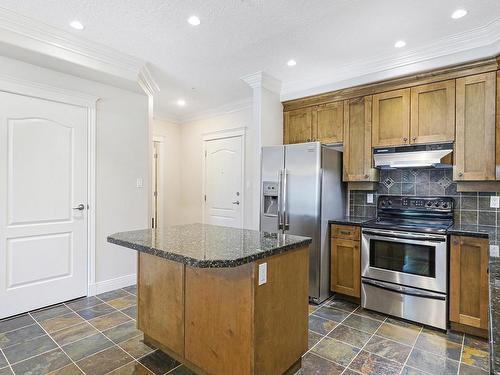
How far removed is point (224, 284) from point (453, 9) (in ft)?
8.91

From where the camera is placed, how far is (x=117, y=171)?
3627mm

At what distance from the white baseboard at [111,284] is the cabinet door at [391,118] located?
134 inches

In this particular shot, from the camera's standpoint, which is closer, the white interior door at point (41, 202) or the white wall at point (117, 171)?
the white interior door at point (41, 202)

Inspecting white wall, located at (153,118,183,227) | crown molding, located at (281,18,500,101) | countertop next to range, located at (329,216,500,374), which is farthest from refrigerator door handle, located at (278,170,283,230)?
white wall, located at (153,118,183,227)

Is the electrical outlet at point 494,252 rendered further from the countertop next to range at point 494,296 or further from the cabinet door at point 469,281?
the cabinet door at point 469,281

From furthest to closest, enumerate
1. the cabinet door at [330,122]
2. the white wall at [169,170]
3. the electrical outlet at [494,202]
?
the white wall at [169,170] → the cabinet door at [330,122] → the electrical outlet at [494,202]

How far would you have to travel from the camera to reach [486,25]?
2553 mm

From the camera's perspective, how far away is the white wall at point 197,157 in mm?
4820

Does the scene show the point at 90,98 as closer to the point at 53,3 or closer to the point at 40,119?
the point at 40,119

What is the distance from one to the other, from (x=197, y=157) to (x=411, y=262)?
404 centimetres

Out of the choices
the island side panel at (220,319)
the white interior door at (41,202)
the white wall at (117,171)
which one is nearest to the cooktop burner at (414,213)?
the island side panel at (220,319)

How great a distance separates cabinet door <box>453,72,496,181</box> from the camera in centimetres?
271

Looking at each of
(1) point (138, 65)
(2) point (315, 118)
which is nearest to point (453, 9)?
(2) point (315, 118)

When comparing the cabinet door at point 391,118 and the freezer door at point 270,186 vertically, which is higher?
the cabinet door at point 391,118
